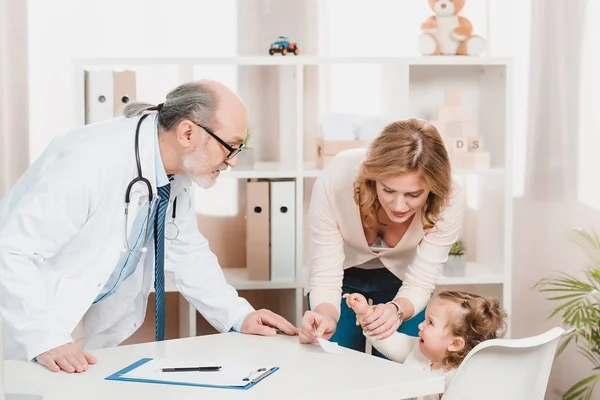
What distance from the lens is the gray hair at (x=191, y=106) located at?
2236 millimetres

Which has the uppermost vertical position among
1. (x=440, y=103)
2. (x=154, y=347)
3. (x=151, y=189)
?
(x=440, y=103)

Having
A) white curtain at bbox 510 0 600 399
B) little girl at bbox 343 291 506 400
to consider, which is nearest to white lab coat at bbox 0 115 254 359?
little girl at bbox 343 291 506 400

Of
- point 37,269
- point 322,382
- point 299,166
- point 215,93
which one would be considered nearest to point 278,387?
point 322,382

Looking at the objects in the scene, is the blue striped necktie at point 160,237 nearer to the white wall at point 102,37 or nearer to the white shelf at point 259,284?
the white shelf at point 259,284

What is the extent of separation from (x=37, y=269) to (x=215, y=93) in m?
0.61

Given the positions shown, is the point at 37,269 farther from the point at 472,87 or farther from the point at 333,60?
the point at 472,87

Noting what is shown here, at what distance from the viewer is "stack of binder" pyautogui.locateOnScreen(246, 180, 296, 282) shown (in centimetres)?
337

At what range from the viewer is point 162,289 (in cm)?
243

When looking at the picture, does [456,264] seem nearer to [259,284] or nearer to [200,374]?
[259,284]

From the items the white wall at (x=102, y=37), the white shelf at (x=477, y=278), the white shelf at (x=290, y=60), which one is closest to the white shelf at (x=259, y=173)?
the white shelf at (x=290, y=60)

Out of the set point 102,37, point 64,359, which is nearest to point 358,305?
point 64,359

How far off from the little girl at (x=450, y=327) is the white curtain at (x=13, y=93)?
1806mm

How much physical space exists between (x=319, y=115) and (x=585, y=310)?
1.31m

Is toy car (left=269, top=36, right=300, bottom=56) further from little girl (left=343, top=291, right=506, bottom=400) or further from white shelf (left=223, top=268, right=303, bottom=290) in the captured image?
little girl (left=343, top=291, right=506, bottom=400)
